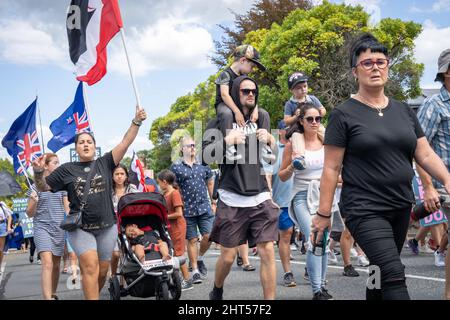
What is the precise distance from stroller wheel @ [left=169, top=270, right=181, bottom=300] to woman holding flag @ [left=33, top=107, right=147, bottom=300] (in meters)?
0.85

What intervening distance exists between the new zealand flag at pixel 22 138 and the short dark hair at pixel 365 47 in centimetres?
997

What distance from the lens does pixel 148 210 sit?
705 cm

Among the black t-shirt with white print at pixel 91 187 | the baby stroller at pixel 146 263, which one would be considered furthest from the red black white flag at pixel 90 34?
the black t-shirt with white print at pixel 91 187

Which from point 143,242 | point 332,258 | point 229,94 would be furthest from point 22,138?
point 229,94

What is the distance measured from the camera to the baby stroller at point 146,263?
257 inches

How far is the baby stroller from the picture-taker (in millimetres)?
6516

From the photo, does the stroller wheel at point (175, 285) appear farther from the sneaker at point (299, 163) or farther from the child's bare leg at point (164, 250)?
the sneaker at point (299, 163)

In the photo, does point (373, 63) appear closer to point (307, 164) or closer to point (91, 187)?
point (307, 164)

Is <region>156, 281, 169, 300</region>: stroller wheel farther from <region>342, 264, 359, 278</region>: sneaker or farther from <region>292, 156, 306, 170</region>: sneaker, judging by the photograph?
<region>342, 264, 359, 278</region>: sneaker

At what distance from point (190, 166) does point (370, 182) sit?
198 inches

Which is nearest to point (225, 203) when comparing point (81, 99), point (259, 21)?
point (81, 99)

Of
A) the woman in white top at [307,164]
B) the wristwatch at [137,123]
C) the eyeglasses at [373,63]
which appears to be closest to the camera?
the eyeglasses at [373,63]

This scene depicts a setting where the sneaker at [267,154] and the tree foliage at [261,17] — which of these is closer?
the sneaker at [267,154]

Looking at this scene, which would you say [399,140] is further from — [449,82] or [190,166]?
[190,166]
